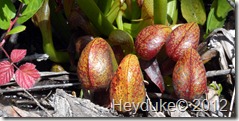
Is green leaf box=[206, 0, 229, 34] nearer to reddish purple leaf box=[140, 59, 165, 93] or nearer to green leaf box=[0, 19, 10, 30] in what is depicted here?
reddish purple leaf box=[140, 59, 165, 93]

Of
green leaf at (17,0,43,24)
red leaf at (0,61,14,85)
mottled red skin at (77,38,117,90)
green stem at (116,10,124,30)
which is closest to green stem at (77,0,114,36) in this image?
green stem at (116,10,124,30)

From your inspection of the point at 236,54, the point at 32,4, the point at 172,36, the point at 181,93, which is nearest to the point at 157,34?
the point at 172,36

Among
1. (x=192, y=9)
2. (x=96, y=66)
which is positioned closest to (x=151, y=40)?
(x=96, y=66)

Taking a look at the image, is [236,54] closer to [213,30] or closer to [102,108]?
[213,30]

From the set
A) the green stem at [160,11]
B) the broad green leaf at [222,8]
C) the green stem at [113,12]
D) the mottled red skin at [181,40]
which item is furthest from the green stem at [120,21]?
the broad green leaf at [222,8]

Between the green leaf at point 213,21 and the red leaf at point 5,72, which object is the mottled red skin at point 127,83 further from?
the green leaf at point 213,21

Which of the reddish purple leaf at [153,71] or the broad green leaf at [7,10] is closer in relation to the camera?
the broad green leaf at [7,10]
